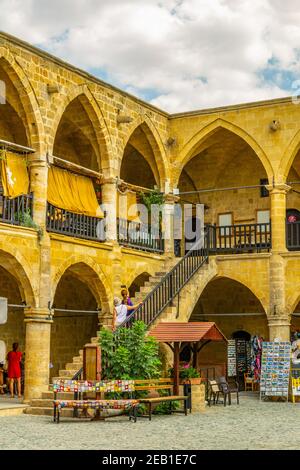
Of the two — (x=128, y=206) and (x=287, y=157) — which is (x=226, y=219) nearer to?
(x=287, y=157)

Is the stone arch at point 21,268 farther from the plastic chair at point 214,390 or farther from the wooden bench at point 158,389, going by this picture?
the plastic chair at point 214,390

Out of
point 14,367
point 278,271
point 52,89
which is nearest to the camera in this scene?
point 52,89

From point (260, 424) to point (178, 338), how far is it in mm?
2411

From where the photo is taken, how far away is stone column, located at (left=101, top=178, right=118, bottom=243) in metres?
17.8

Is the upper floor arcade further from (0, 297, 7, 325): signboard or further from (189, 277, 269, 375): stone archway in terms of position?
(0, 297, 7, 325): signboard

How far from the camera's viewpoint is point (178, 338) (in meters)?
13.9

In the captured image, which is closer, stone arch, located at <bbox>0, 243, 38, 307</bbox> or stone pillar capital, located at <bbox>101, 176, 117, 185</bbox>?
stone arch, located at <bbox>0, 243, 38, 307</bbox>

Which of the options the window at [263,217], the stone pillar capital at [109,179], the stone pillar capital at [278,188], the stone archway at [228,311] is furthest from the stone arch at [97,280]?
the window at [263,217]

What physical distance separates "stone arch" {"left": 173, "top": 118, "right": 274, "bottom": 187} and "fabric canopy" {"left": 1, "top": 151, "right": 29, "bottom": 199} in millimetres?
5458

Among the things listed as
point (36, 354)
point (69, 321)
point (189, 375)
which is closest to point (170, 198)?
point (69, 321)

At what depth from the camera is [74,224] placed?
17.3 m

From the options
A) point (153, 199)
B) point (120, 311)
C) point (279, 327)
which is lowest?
point (279, 327)

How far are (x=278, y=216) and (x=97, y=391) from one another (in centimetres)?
793

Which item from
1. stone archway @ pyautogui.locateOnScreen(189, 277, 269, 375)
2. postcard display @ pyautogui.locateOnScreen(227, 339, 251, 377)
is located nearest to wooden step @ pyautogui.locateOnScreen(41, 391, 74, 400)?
postcard display @ pyautogui.locateOnScreen(227, 339, 251, 377)
